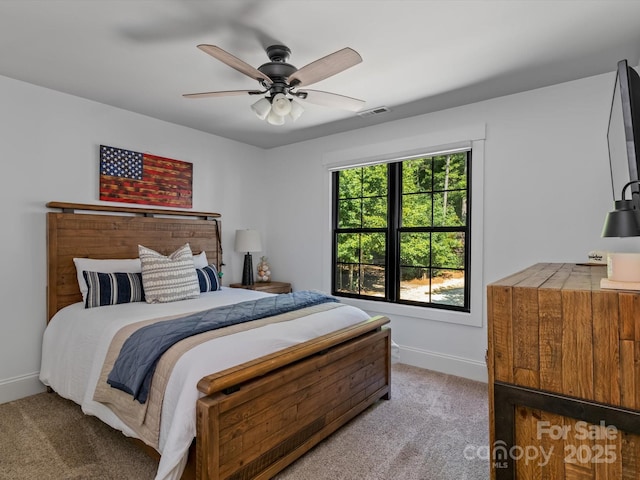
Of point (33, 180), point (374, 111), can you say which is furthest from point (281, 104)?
point (33, 180)

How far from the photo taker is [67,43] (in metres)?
2.23

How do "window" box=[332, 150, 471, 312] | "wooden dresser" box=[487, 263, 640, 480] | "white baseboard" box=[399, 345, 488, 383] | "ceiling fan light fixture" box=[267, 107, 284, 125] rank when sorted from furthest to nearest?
"window" box=[332, 150, 471, 312], "white baseboard" box=[399, 345, 488, 383], "ceiling fan light fixture" box=[267, 107, 284, 125], "wooden dresser" box=[487, 263, 640, 480]

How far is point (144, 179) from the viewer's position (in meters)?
3.53

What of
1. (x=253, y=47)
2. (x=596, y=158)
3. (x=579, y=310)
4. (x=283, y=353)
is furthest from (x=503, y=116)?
(x=283, y=353)

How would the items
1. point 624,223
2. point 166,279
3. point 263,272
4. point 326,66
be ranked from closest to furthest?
point 624,223
point 326,66
point 166,279
point 263,272

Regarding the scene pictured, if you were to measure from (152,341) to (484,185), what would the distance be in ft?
9.36

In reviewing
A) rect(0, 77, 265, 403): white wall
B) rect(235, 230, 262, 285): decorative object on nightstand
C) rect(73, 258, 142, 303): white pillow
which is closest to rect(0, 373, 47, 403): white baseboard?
rect(0, 77, 265, 403): white wall

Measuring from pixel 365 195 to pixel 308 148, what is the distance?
98 centimetres

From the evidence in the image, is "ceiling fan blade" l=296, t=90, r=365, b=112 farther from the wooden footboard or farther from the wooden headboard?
the wooden headboard

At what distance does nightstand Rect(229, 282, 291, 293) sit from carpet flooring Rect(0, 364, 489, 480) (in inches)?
74.9

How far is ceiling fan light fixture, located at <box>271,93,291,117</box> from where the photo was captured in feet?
7.12

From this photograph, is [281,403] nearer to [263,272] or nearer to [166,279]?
[166,279]

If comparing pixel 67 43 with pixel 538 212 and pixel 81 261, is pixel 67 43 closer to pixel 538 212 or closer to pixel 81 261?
pixel 81 261

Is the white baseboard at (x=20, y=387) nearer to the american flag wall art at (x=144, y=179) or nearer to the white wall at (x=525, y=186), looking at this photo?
the american flag wall art at (x=144, y=179)
